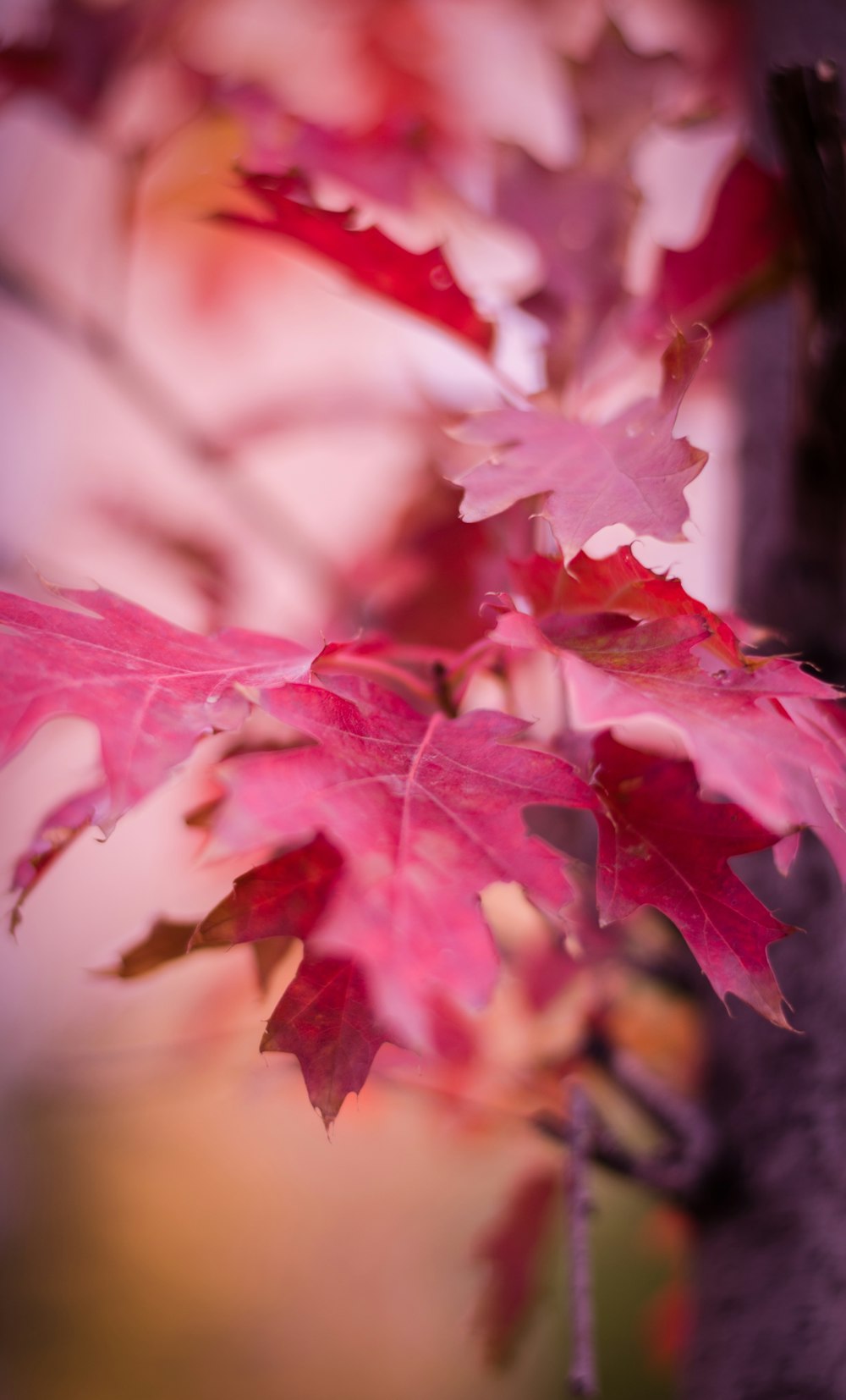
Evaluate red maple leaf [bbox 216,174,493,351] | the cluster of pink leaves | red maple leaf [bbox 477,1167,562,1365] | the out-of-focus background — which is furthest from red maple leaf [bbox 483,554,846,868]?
red maple leaf [bbox 477,1167,562,1365]

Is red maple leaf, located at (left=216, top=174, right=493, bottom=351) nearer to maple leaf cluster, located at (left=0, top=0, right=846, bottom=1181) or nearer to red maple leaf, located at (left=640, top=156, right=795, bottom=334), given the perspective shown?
maple leaf cluster, located at (left=0, top=0, right=846, bottom=1181)

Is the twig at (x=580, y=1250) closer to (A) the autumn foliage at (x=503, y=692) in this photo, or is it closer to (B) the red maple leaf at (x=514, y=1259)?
(A) the autumn foliage at (x=503, y=692)

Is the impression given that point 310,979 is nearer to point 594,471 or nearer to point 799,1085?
point 594,471

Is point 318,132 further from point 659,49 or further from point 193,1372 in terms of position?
point 193,1372

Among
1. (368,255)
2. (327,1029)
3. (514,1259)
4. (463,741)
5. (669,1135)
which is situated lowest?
(514,1259)

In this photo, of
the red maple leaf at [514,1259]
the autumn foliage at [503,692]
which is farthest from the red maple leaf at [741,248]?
the red maple leaf at [514,1259]

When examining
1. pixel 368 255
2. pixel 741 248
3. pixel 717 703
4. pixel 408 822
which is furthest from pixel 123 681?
pixel 741 248

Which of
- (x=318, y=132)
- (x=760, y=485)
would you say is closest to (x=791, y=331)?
(x=760, y=485)
